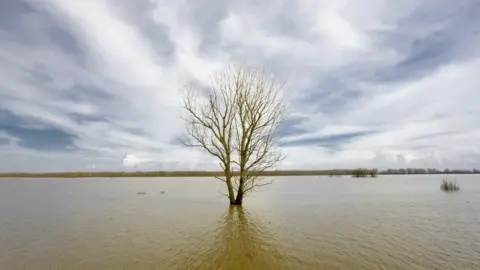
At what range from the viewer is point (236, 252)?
319 inches

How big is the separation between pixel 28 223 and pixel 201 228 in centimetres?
811

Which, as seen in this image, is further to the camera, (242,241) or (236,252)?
(242,241)

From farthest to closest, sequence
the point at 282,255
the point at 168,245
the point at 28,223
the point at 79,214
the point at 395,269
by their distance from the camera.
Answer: the point at 79,214 < the point at 28,223 < the point at 168,245 < the point at 282,255 < the point at 395,269

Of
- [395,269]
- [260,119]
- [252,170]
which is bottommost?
[395,269]

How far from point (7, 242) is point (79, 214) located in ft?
21.5

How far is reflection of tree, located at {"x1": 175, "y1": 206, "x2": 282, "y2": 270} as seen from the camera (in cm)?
700

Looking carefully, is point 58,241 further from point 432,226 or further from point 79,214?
point 432,226

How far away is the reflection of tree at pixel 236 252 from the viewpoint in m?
7.00

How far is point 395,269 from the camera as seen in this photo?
6.77 m

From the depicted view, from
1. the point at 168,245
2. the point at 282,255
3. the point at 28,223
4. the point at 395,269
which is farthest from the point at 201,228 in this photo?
the point at 28,223

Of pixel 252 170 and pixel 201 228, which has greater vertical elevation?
pixel 252 170

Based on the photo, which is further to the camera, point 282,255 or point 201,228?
point 201,228

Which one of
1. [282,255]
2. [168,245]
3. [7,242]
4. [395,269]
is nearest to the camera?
[395,269]

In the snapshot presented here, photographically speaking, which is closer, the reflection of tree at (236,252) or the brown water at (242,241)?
the reflection of tree at (236,252)
